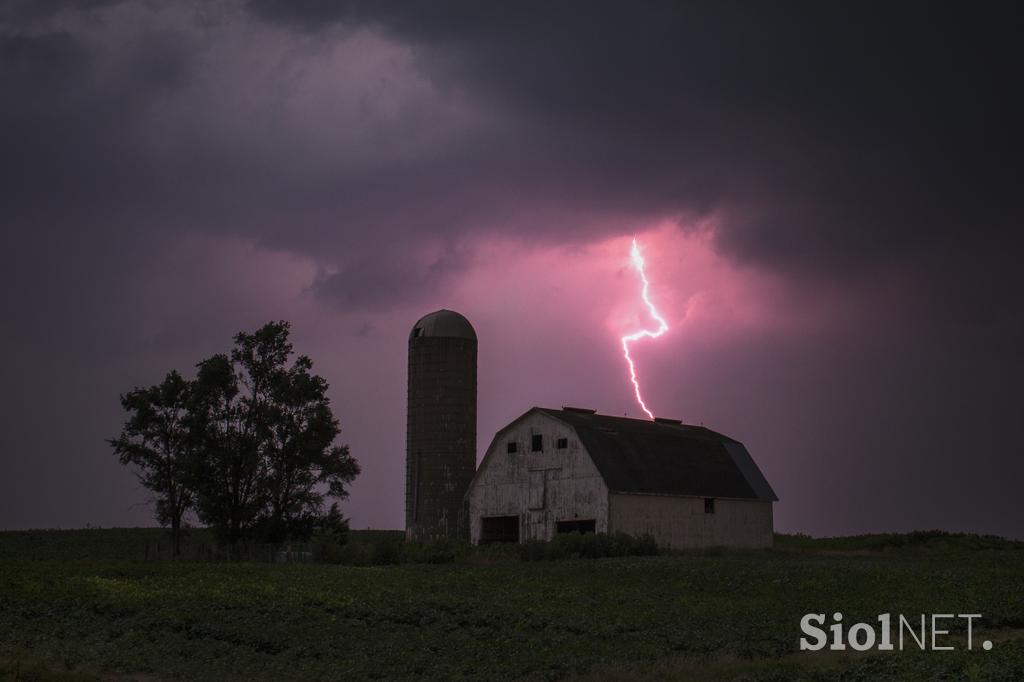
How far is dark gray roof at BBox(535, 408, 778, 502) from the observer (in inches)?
2046

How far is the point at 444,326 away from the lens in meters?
57.2

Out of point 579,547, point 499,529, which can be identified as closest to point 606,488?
point 579,547

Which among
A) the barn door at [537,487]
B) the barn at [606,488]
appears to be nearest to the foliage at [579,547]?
the barn at [606,488]

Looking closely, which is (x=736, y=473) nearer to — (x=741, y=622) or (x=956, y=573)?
(x=956, y=573)

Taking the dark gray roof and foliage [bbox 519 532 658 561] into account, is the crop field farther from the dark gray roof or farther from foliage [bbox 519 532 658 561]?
the dark gray roof

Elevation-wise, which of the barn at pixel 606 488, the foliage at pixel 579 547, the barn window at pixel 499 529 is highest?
the barn at pixel 606 488

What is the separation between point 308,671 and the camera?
77.9ft

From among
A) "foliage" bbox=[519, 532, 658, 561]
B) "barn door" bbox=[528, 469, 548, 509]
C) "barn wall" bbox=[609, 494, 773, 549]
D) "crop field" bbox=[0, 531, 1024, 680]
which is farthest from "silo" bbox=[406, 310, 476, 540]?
"crop field" bbox=[0, 531, 1024, 680]

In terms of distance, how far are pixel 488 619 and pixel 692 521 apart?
27.1 metres

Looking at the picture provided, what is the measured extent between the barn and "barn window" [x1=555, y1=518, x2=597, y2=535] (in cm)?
5

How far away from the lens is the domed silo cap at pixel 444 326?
2248 inches

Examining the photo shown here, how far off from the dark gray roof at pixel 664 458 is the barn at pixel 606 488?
0.07m

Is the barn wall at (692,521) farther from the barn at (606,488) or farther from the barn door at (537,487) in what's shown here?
the barn door at (537,487)

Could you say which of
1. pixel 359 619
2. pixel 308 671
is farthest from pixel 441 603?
pixel 308 671
